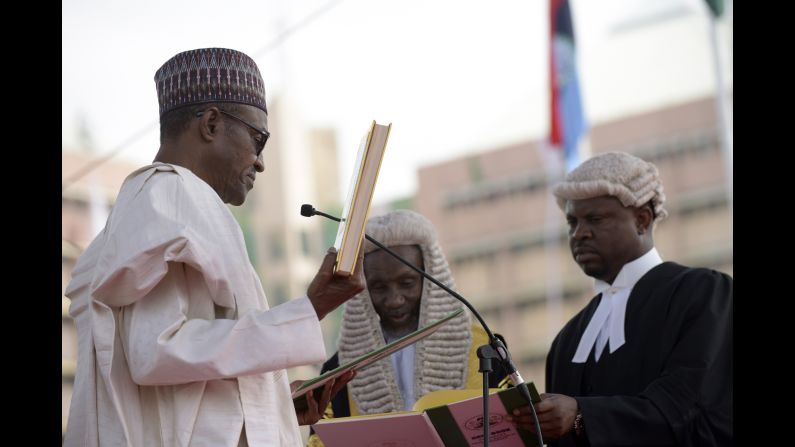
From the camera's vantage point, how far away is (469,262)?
52.3m

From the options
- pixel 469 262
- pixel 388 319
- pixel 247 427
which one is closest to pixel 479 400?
pixel 247 427

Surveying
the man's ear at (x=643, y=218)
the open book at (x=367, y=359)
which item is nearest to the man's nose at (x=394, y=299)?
the man's ear at (x=643, y=218)

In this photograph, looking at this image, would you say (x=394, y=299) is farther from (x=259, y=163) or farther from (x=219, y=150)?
(x=219, y=150)

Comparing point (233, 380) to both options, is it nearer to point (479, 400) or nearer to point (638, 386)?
point (479, 400)

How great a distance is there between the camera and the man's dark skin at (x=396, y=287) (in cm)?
636

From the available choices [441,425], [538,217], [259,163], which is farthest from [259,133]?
[538,217]

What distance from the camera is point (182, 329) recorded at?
404 centimetres

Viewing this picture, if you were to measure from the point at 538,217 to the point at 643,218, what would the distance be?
46.6 metres

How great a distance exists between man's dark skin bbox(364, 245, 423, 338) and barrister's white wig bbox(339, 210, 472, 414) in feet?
0.14

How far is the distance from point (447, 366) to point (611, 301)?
34.2 inches

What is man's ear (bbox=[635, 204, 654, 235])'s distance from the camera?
20.8 ft

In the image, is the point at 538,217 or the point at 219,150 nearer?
the point at 219,150

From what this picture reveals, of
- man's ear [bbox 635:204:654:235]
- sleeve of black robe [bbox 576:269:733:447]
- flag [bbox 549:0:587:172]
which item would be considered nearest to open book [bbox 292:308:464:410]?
sleeve of black robe [bbox 576:269:733:447]

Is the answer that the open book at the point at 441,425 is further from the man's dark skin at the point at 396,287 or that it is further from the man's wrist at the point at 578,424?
the man's dark skin at the point at 396,287
